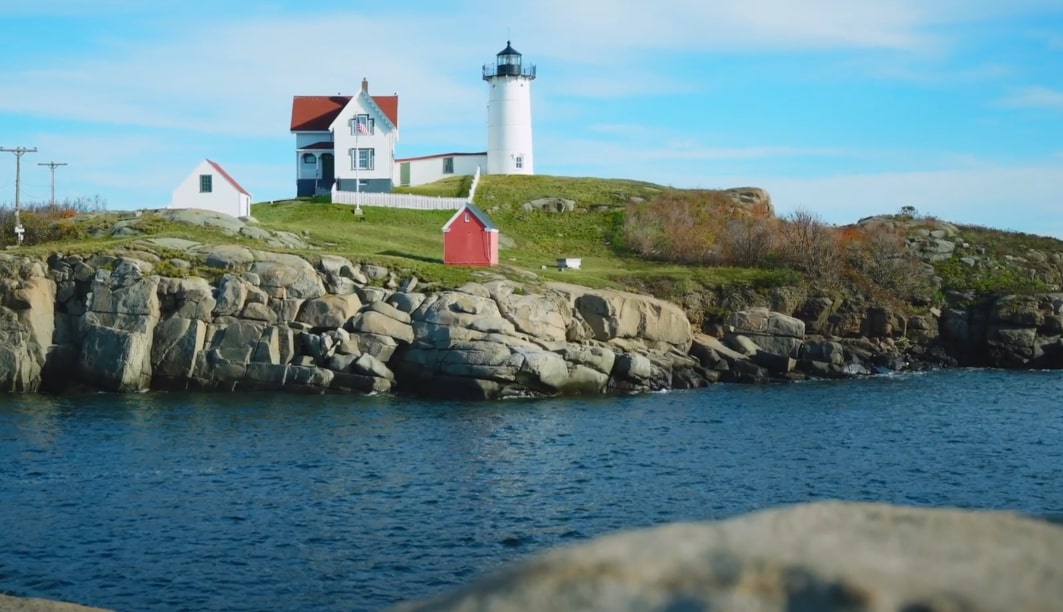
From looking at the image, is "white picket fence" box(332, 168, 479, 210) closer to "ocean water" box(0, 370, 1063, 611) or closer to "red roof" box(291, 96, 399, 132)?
"red roof" box(291, 96, 399, 132)

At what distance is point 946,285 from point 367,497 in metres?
46.2

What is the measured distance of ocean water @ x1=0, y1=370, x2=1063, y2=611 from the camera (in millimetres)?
20156

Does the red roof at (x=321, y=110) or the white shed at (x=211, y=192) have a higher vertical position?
the red roof at (x=321, y=110)

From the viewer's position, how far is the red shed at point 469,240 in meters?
54.7

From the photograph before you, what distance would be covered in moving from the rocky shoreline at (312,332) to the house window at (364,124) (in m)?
31.1

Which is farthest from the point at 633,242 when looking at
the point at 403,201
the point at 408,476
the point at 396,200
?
the point at 408,476

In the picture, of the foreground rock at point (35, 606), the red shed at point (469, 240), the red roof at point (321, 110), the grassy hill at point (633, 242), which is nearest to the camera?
the foreground rock at point (35, 606)

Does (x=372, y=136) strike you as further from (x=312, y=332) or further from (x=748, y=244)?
(x=312, y=332)

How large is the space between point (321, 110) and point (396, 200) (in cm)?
1195

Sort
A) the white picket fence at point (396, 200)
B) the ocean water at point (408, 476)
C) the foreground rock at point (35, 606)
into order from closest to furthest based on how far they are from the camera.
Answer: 1. the foreground rock at point (35, 606)
2. the ocean water at point (408, 476)
3. the white picket fence at point (396, 200)

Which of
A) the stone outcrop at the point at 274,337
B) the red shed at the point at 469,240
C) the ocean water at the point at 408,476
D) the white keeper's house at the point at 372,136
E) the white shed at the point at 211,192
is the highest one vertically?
the white keeper's house at the point at 372,136

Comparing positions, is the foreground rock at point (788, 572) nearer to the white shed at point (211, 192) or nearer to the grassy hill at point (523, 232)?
the grassy hill at point (523, 232)


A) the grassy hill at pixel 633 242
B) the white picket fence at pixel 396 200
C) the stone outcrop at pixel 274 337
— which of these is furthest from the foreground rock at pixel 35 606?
the white picket fence at pixel 396 200

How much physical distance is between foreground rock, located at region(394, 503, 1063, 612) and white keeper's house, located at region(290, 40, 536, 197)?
75.0 m
